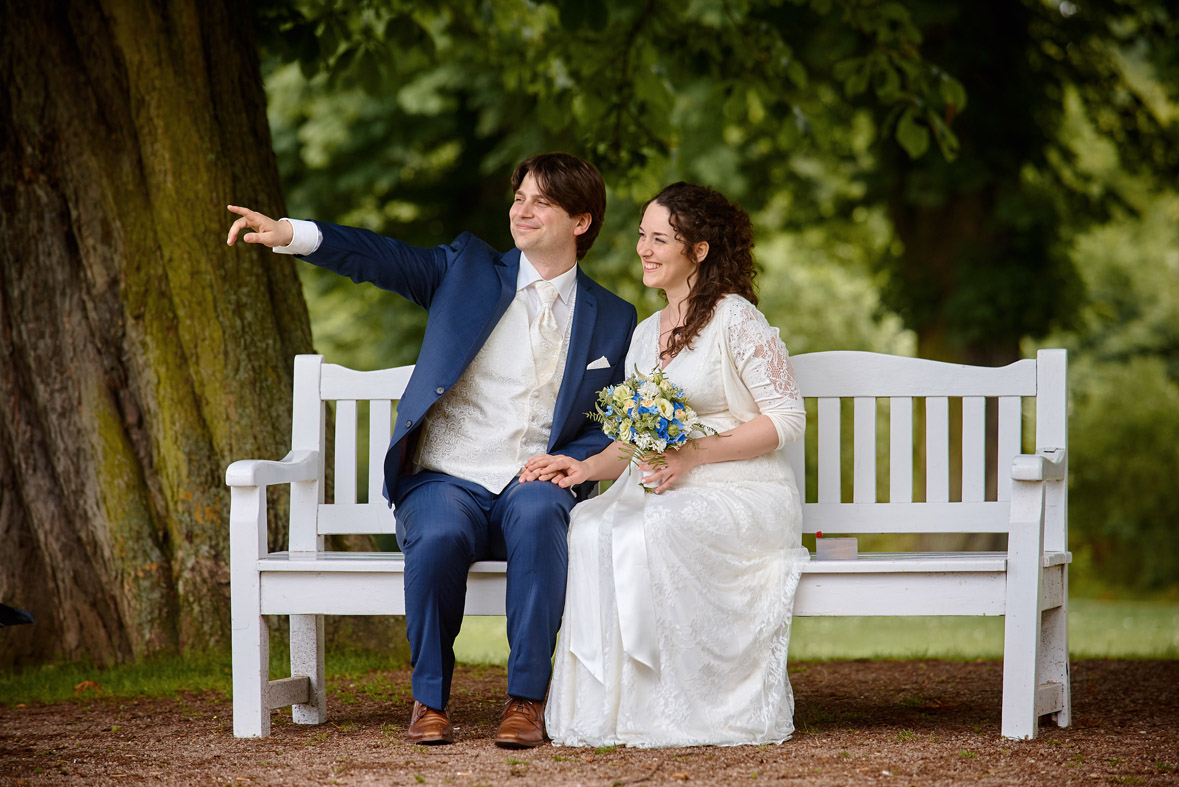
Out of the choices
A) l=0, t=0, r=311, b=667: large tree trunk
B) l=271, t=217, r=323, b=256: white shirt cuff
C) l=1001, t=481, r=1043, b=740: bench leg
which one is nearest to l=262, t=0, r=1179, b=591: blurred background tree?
l=0, t=0, r=311, b=667: large tree trunk

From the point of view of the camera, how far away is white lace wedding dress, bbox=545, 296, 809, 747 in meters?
3.72

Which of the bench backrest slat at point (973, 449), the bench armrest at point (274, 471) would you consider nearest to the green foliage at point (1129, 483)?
the bench backrest slat at point (973, 449)

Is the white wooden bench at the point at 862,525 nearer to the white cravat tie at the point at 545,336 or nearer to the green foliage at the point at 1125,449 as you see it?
the white cravat tie at the point at 545,336

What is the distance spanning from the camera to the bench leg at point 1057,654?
4.12 meters

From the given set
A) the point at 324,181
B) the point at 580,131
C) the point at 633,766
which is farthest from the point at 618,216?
the point at 633,766

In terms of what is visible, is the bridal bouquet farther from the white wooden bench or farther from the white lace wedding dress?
the white wooden bench

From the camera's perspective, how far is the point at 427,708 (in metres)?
3.79

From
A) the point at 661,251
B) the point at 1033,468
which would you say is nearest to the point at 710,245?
the point at 661,251

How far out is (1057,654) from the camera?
4.18 metres

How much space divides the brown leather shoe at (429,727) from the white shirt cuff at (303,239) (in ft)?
4.67

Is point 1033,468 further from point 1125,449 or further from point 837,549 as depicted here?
point 1125,449

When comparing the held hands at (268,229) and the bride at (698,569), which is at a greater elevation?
the held hands at (268,229)

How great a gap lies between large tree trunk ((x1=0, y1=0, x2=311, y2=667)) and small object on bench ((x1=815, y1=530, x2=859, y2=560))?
7.93 ft

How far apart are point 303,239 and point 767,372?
1496 mm
